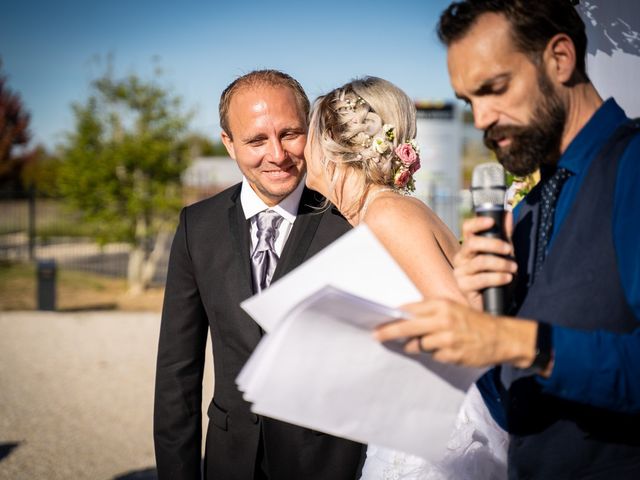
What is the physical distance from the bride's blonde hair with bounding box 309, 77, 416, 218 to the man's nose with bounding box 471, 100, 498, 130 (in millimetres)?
696

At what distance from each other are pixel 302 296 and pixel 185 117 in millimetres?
12331

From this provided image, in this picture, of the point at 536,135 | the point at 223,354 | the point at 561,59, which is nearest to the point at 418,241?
the point at 536,135

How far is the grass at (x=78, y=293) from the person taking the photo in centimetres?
1155

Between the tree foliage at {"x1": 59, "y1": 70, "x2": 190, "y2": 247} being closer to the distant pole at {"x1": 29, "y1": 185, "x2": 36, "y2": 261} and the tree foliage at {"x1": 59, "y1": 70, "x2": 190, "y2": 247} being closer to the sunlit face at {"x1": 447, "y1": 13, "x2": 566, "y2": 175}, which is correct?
the distant pole at {"x1": 29, "y1": 185, "x2": 36, "y2": 261}

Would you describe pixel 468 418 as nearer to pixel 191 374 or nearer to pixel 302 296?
pixel 191 374

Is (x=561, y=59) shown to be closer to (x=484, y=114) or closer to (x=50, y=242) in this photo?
(x=484, y=114)

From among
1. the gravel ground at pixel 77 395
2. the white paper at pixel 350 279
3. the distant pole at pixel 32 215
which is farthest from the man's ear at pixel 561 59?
the distant pole at pixel 32 215

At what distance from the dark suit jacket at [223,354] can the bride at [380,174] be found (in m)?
0.20

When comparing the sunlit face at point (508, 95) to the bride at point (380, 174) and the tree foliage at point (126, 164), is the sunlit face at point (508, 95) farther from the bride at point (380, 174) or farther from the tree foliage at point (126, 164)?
the tree foliage at point (126, 164)

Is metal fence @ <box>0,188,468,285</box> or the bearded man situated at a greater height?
the bearded man

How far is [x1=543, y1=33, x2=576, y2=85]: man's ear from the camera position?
141 centimetres

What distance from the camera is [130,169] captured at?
42.9ft

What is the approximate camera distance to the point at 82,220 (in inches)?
521

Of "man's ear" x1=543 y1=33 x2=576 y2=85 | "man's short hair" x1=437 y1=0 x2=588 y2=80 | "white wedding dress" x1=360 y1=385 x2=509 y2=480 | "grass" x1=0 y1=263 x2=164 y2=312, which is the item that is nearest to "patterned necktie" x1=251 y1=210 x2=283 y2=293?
"white wedding dress" x1=360 y1=385 x2=509 y2=480
